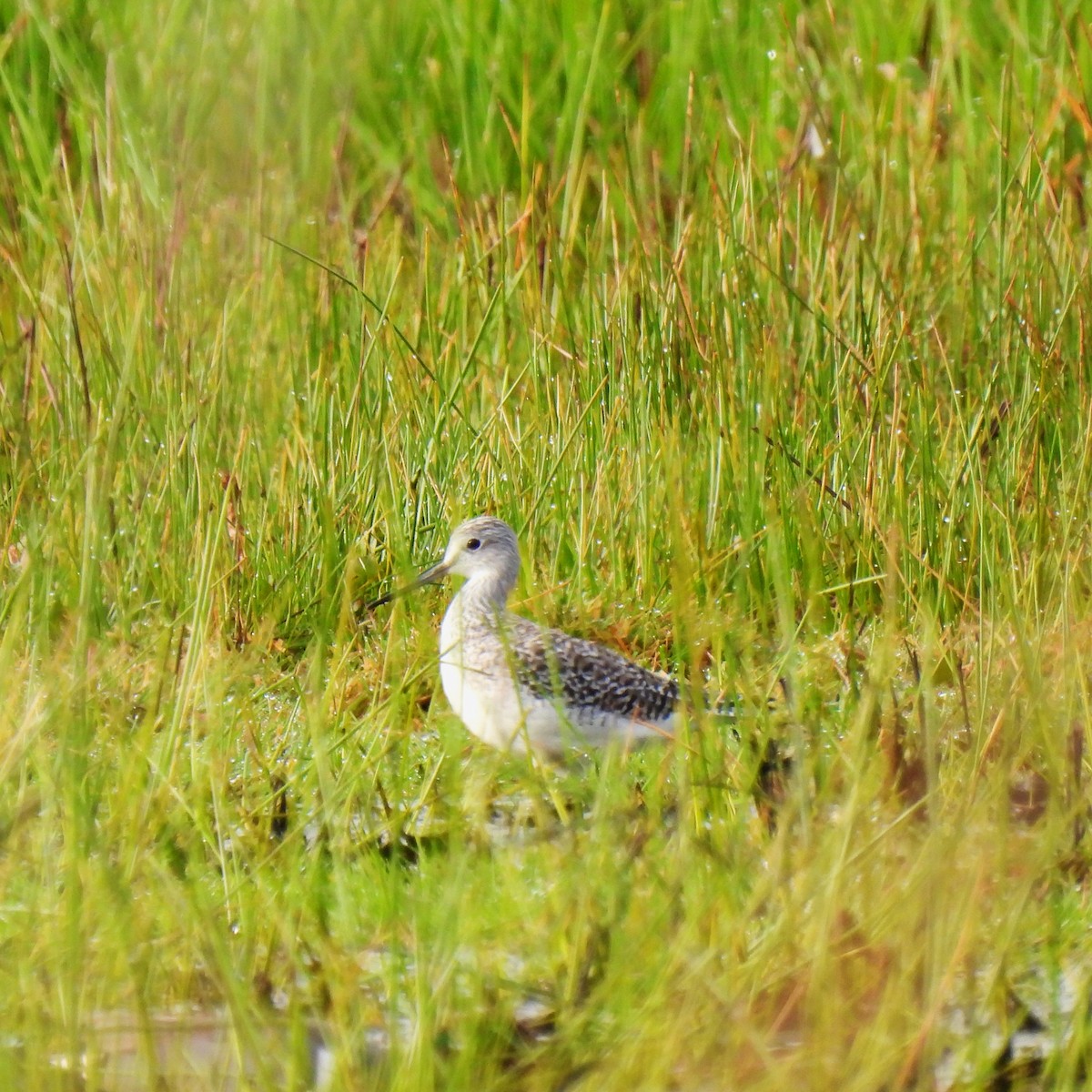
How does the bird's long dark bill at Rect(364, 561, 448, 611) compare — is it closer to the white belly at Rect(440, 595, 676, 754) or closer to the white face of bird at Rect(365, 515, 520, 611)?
the white face of bird at Rect(365, 515, 520, 611)

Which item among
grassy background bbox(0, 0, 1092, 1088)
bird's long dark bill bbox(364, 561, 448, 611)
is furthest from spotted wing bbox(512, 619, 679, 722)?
bird's long dark bill bbox(364, 561, 448, 611)

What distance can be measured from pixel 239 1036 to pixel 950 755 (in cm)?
139

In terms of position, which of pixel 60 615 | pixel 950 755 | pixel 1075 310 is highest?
pixel 1075 310

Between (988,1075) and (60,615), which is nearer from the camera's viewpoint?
(988,1075)

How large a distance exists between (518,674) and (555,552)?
0.90 metres

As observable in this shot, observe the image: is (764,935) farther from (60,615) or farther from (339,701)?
(60,615)

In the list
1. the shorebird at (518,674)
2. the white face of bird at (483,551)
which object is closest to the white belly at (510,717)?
the shorebird at (518,674)

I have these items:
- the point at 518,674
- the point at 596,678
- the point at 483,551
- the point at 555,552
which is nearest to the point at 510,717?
the point at 518,674

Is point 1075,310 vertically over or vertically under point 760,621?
over

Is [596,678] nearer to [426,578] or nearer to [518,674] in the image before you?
[518,674]

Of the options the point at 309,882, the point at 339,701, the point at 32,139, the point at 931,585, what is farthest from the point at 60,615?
the point at 32,139

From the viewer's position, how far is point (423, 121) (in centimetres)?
679

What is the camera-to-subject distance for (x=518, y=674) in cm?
311

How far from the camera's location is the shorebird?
3.17m
